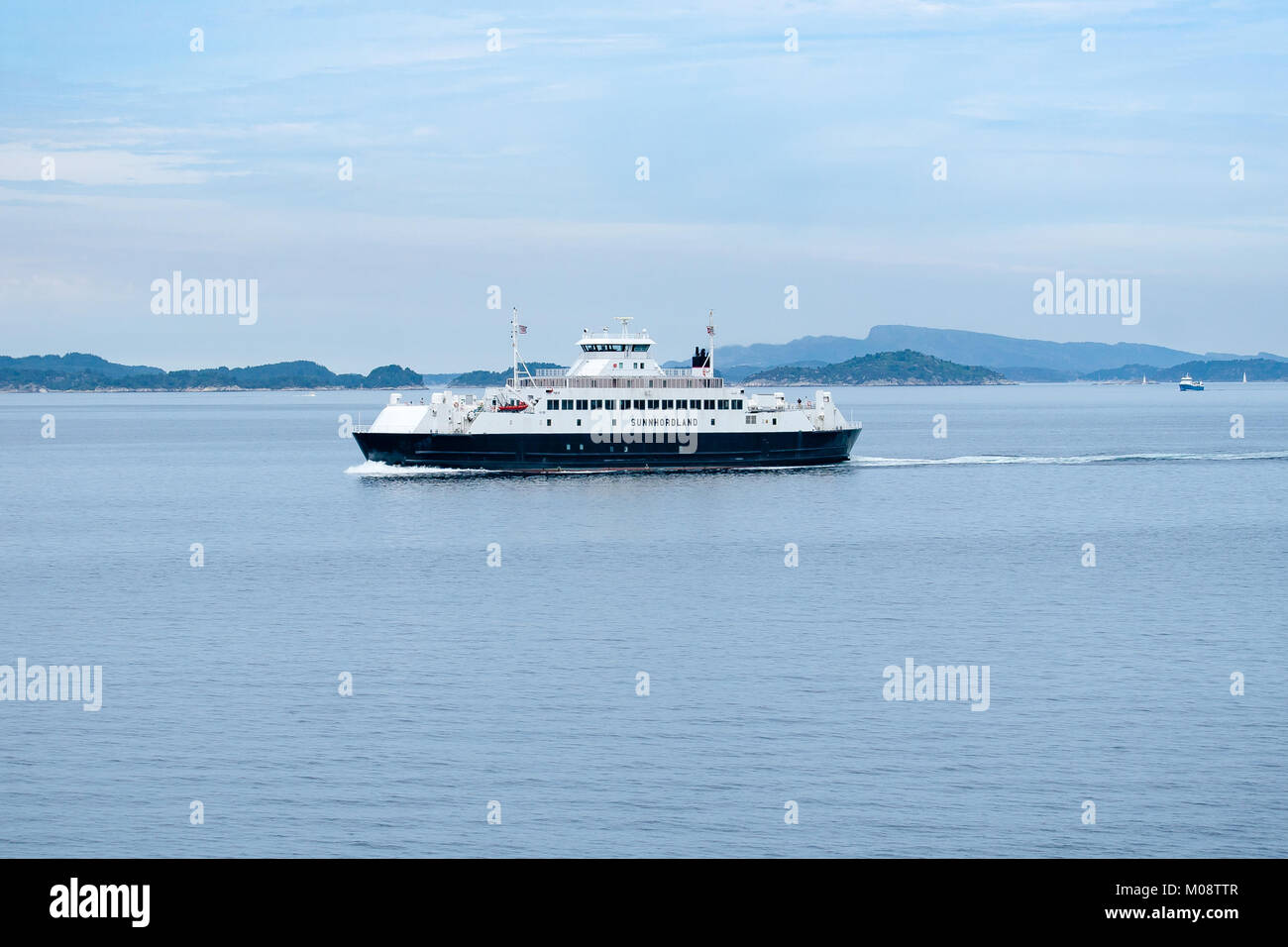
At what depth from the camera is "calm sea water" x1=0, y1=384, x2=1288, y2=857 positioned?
25438 mm

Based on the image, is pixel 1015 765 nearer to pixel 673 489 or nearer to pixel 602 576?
pixel 602 576

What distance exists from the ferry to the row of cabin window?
0.07 m

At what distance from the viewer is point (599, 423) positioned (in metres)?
91.7

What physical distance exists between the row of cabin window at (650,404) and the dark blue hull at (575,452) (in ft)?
6.59

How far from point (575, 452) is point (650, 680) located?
184 ft

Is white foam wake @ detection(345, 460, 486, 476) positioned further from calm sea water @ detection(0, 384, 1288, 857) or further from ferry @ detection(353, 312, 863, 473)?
calm sea water @ detection(0, 384, 1288, 857)

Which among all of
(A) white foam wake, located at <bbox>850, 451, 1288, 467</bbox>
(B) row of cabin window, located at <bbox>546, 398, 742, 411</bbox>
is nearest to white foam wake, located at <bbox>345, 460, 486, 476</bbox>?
(B) row of cabin window, located at <bbox>546, 398, 742, 411</bbox>

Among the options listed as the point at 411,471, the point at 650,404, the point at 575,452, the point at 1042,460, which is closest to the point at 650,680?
the point at 575,452

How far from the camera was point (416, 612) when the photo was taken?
1857 inches

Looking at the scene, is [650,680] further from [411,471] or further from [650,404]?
[411,471]

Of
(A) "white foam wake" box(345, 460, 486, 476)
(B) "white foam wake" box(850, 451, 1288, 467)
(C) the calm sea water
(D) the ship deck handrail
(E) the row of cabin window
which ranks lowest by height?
(C) the calm sea water

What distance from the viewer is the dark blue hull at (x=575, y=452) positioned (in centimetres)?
9049
